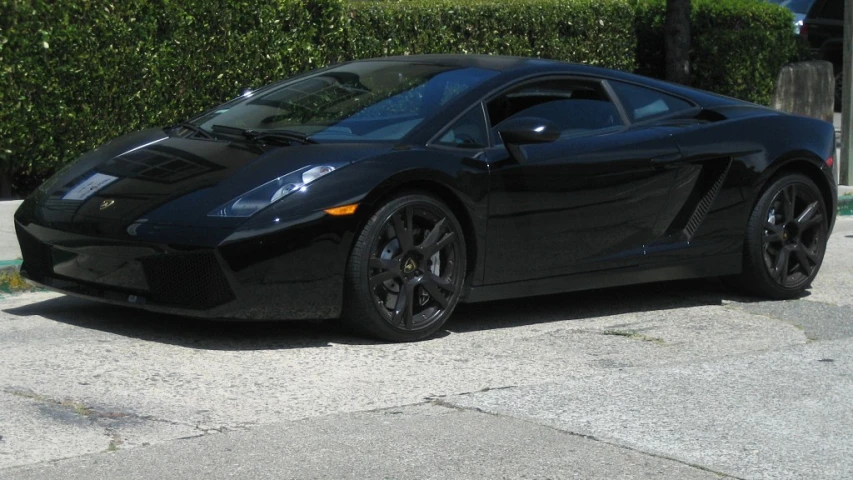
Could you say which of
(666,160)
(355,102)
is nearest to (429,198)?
(355,102)

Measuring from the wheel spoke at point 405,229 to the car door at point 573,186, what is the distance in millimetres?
477

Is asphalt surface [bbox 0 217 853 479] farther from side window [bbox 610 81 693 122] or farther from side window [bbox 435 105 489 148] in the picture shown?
side window [bbox 610 81 693 122]

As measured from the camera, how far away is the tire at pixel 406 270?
6.04 m

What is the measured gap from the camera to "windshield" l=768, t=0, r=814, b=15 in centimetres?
2302

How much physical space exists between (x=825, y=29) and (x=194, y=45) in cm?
1528

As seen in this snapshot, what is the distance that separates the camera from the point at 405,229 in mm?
6160

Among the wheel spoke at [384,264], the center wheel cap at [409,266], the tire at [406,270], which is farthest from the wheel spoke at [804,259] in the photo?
the wheel spoke at [384,264]

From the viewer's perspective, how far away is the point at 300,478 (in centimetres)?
433

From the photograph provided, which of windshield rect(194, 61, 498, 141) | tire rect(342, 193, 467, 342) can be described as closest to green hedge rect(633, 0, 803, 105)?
windshield rect(194, 61, 498, 141)

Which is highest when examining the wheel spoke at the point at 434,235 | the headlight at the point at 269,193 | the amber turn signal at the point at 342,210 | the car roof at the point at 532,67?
the car roof at the point at 532,67

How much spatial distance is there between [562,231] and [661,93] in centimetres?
120

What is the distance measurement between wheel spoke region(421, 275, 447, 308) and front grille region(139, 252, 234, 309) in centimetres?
95

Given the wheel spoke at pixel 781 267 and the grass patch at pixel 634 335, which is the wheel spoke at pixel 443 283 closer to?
the grass patch at pixel 634 335

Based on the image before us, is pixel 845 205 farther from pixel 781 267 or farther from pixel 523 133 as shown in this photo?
pixel 523 133
